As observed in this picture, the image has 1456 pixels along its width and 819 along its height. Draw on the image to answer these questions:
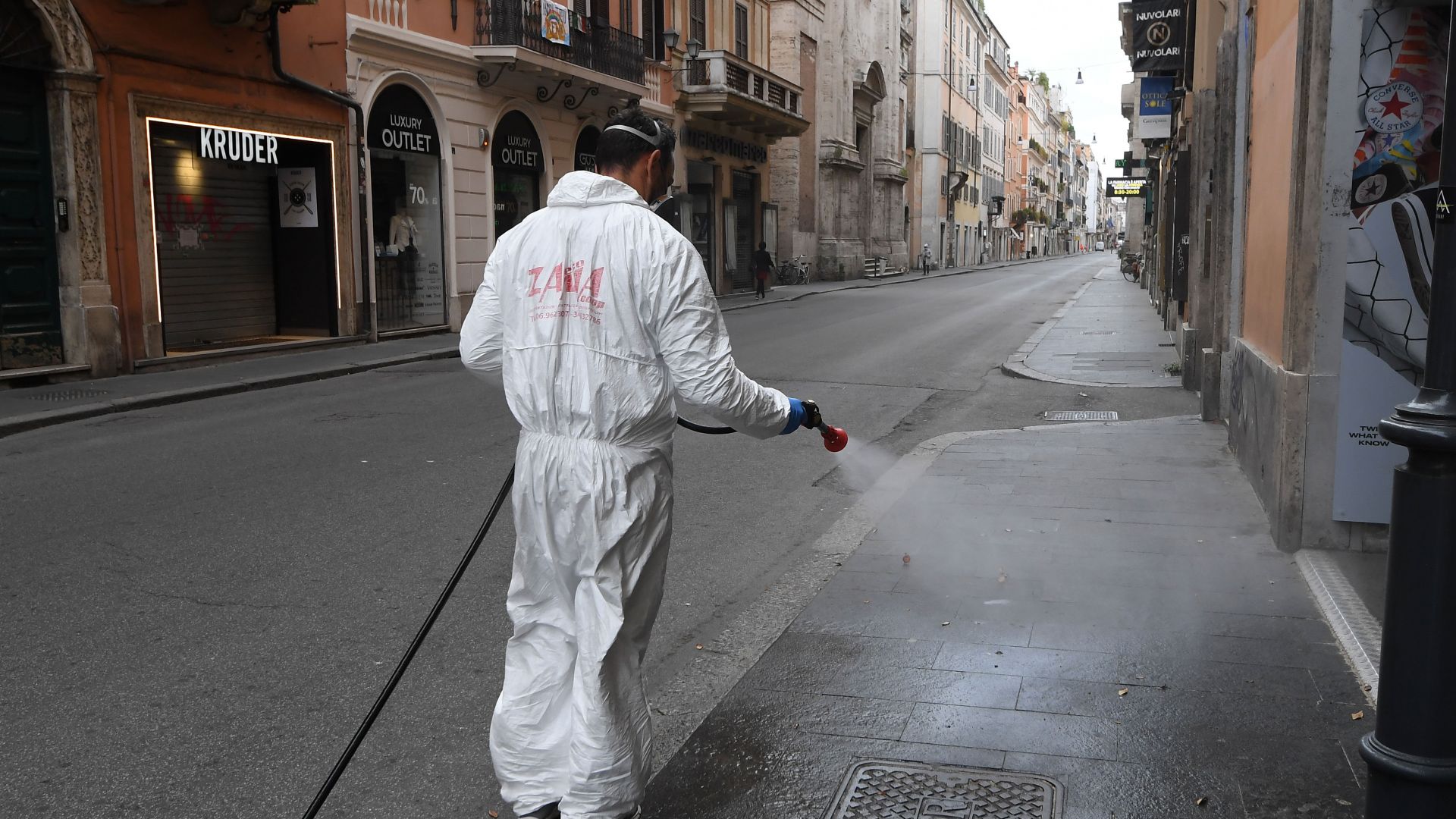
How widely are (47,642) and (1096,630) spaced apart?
13.2 feet

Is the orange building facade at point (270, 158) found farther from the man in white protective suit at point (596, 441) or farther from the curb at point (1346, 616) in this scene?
the curb at point (1346, 616)

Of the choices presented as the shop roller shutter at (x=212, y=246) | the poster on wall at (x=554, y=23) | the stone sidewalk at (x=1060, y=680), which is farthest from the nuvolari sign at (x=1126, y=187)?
the stone sidewalk at (x=1060, y=680)

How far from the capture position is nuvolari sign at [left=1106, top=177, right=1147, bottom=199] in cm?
4041

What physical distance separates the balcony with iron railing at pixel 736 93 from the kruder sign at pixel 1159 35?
53.2ft

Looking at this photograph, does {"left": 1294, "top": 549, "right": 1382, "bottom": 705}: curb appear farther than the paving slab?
No

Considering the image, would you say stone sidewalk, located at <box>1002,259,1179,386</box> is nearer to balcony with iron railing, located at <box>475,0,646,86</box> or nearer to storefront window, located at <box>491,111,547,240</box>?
storefront window, located at <box>491,111,547,240</box>

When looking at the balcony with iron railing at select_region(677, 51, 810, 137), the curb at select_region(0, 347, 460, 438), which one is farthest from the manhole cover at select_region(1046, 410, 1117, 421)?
the balcony with iron railing at select_region(677, 51, 810, 137)

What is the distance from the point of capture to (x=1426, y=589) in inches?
90.3

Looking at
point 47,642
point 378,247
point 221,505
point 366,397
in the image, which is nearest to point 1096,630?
point 47,642

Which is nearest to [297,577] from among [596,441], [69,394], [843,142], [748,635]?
[748,635]

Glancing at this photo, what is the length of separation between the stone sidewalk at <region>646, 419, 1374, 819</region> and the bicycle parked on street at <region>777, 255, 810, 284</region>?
33.7 m

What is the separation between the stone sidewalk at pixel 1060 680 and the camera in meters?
3.31

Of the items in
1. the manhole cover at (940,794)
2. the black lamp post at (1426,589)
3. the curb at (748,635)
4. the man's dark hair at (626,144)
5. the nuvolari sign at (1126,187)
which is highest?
the nuvolari sign at (1126,187)

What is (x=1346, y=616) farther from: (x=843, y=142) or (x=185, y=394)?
(x=843, y=142)
